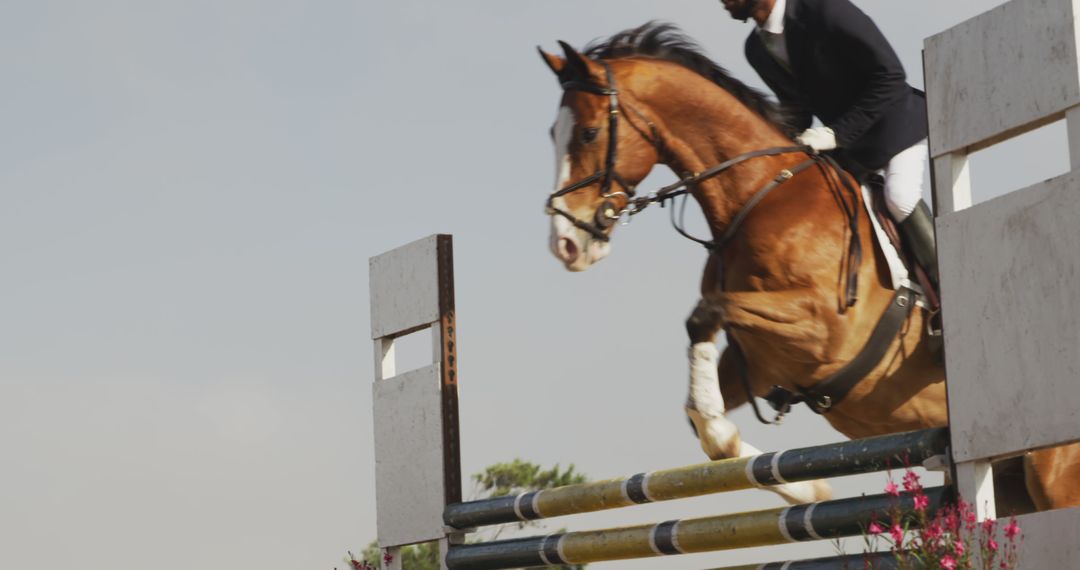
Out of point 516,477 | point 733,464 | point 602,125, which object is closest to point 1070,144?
point 733,464

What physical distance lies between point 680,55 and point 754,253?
32.8 inches

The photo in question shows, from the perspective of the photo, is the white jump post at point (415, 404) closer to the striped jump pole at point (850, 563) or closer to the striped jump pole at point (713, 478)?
the striped jump pole at point (713, 478)

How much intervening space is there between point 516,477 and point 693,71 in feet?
53.5

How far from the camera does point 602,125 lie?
500 cm

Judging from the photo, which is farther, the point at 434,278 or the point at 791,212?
the point at 434,278

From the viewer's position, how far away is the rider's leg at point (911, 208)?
503 centimetres

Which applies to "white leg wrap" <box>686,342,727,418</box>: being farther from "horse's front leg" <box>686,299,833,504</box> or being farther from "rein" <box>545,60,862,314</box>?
"rein" <box>545,60,862,314</box>

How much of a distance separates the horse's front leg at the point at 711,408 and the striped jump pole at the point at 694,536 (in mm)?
253

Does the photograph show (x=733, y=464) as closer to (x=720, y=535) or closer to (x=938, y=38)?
(x=720, y=535)

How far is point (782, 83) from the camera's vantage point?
5500 millimetres

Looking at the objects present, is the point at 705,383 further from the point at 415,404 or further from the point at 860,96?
the point at 415,404

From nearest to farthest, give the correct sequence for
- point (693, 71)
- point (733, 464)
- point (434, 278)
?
point (733, 464) < point (693, 71) < point (434, 278)

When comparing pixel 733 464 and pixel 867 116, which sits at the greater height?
pixel 867 116

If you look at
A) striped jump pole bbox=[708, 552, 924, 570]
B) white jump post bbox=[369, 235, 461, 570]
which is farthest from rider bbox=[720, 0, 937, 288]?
white jump post bbox=[369, 235, 461, 570]
